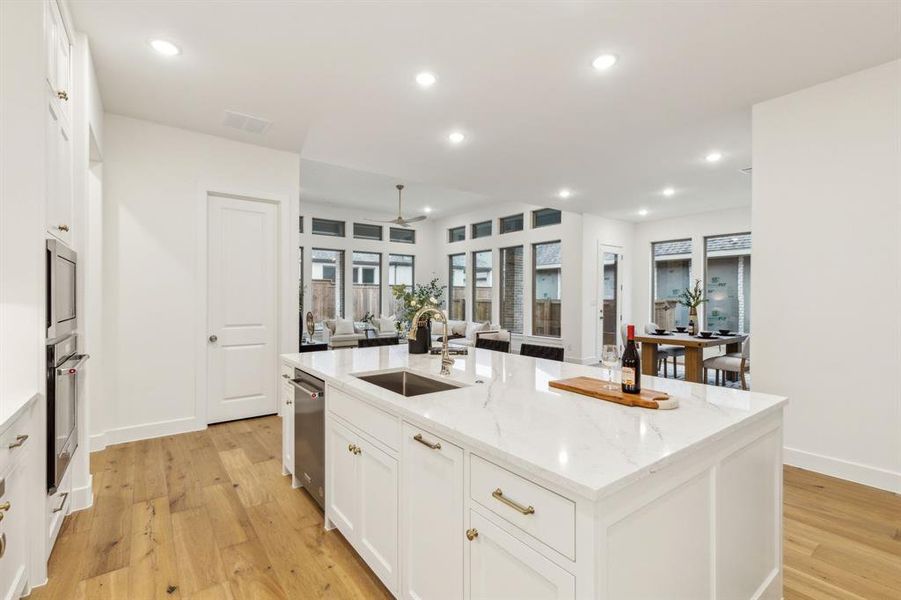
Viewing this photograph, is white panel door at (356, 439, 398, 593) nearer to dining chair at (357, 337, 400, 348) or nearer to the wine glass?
the wine glass

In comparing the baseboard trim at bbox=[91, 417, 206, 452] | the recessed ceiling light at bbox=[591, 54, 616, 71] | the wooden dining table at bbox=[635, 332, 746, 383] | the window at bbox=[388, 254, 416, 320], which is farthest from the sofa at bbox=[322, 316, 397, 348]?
the recessed ceiling light at bbox=[591, 54, 616, 71]

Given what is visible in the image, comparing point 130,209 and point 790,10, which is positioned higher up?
point 790,10

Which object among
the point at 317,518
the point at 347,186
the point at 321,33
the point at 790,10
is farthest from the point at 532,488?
the point at 347,186

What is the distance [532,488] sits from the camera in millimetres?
1096

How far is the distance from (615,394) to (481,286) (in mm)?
8270

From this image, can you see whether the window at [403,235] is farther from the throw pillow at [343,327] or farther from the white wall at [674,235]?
the white wall at [674,235]

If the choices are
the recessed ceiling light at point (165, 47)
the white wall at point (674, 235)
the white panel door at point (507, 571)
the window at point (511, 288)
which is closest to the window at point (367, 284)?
the window at point (511, 288)

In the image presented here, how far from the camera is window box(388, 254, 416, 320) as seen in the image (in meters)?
10.2

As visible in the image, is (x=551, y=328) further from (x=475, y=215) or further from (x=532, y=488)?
(x=532, y=488)

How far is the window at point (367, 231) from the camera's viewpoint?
384 inches

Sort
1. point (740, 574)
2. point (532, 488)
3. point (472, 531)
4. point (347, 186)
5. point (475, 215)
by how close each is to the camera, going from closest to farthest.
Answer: point (532, 488), point (472, 531), point (740, 574), point (347, 186), point (475, 215)

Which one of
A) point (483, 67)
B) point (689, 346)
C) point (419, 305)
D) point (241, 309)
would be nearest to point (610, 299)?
point (689, 346)

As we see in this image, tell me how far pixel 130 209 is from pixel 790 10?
187 inches

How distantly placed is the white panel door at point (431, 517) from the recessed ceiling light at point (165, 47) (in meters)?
2.74
